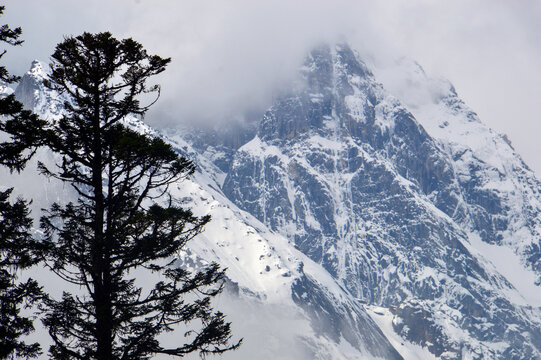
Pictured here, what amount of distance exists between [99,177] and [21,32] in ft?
16.8

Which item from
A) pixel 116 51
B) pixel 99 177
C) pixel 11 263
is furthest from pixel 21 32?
pixel 11 263

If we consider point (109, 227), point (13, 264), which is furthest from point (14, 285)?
point (109, 227)

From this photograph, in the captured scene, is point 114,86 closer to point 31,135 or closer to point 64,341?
point 31,135

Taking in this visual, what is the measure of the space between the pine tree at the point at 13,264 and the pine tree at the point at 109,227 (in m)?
0.58

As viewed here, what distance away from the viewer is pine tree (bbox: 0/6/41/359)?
2748 cm

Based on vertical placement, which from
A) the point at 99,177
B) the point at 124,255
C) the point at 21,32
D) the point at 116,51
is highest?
the point at 21,32

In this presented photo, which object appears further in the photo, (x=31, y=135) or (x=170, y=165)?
(x=170, y=165)

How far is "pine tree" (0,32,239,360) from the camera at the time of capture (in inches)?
1101

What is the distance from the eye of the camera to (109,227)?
2880cm

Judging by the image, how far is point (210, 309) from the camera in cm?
2900

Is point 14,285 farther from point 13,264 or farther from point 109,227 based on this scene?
point 109,227

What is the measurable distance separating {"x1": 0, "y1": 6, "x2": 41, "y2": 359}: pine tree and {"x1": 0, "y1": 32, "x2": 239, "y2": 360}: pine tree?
585mm

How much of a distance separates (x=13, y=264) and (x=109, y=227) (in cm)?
313

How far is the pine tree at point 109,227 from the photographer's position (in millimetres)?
27969
